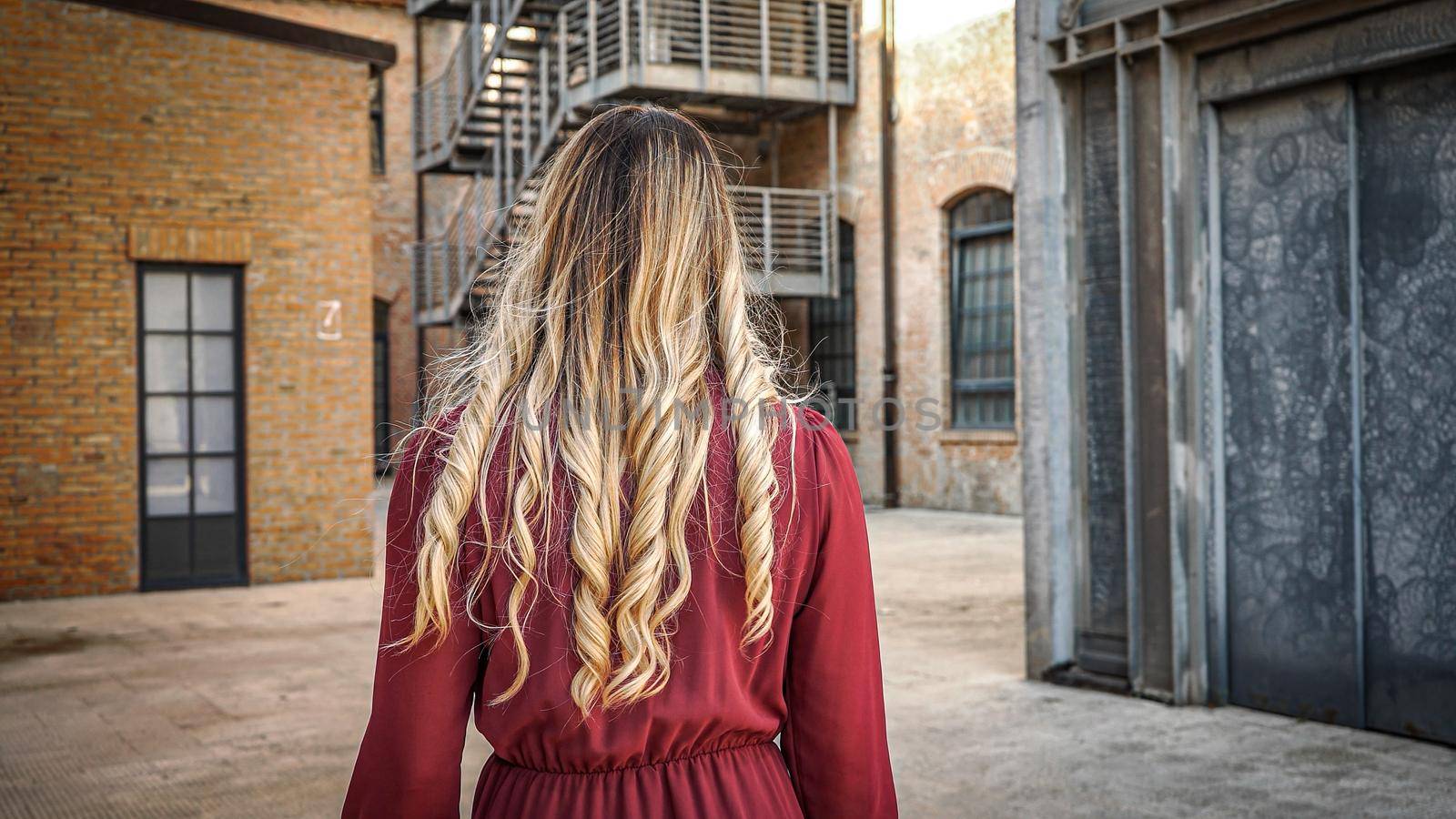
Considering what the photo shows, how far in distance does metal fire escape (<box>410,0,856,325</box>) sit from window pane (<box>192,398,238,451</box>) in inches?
195

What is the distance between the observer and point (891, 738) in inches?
205

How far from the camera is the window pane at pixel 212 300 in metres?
10.1

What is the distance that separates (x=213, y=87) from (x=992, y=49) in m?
8.77

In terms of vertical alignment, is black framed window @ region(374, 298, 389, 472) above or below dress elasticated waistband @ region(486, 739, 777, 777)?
above

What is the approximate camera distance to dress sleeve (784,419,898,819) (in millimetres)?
1625

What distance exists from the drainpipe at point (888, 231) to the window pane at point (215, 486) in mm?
8804

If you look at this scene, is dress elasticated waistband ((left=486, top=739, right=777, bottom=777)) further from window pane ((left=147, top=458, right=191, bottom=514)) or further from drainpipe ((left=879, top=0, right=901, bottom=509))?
drainpipe ((left=879, top=0, right=901, bottom=509))

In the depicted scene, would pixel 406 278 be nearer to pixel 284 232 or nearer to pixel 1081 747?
pixel 284 232

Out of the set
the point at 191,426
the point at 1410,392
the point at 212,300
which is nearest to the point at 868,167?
the point at 212,300

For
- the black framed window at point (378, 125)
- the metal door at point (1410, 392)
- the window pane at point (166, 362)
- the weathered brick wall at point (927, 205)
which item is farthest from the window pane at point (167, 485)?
the black framed window at point (378, 125)

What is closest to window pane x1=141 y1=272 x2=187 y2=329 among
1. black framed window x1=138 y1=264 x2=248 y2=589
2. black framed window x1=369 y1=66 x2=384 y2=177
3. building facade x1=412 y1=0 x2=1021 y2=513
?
black framed window x1=138 y1=264 x2=248 y2=589

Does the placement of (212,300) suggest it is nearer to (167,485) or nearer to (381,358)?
(167,485)

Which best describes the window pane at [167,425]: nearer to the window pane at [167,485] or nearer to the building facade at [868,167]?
the window pane at [167,485]

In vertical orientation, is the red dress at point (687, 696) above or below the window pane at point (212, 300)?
below
